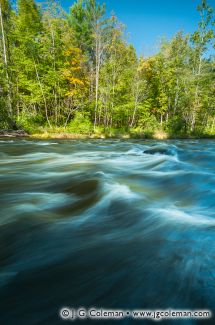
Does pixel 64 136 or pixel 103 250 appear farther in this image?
pixel 64 136

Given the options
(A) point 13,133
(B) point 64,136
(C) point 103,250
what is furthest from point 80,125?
(C) point 103,250

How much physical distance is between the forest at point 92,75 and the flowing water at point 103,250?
16.6 meters

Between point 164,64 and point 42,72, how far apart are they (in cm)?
1483

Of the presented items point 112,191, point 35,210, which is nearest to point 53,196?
point 35,210

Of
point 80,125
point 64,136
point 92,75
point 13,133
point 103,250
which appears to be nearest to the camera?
point 103,250

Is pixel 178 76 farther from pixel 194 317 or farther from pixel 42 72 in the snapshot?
pixel 194 317

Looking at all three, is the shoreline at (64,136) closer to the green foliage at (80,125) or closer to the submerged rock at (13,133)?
the submerged rock at (13,133)

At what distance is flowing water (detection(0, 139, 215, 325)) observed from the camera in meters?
1.30

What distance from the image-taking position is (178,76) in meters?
26.7

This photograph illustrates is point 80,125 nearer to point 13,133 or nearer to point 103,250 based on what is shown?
point 13,133

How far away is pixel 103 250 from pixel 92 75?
1083 inches

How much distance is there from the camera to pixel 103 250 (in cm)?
185

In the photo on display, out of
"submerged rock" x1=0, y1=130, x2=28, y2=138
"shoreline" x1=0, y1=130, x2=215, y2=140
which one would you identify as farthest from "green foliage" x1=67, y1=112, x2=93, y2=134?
"submerged rock" x1=0, y1=130, x2=28, y2=138

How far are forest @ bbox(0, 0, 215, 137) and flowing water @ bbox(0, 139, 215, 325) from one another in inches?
653
